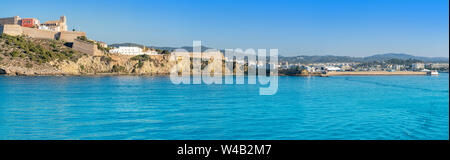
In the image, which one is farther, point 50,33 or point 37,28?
point 37,28

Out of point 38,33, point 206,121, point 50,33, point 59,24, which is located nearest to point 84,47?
point 50,33

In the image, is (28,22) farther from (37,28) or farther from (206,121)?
(206,121)

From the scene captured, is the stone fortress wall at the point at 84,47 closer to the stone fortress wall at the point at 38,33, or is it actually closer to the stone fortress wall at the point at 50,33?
the stone fortress wall at the point at 50,33

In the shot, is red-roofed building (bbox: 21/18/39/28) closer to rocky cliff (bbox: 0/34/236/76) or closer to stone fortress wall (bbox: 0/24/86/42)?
stone fortress wall (bbox: 0/24/86/42)

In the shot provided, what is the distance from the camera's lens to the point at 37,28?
50875 millimetres

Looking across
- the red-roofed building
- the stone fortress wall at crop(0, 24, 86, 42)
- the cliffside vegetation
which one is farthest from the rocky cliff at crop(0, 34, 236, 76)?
the red-roofed building

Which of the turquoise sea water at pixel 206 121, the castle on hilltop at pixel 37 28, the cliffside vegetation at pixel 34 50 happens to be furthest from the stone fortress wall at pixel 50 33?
the turquoise sea water at pixel 206 121

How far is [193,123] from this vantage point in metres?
10.3

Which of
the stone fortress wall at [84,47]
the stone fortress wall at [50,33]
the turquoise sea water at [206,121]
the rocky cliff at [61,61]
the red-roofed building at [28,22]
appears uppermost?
the red-roofed building at [28,22]

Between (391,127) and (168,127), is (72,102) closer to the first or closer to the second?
(168,127)

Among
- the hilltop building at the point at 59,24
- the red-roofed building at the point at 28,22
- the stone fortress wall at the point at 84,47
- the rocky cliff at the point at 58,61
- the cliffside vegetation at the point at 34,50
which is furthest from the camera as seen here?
the hilltop building at the point at 59,24

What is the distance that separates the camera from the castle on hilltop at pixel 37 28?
150 feet

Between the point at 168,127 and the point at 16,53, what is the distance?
1513 inches
